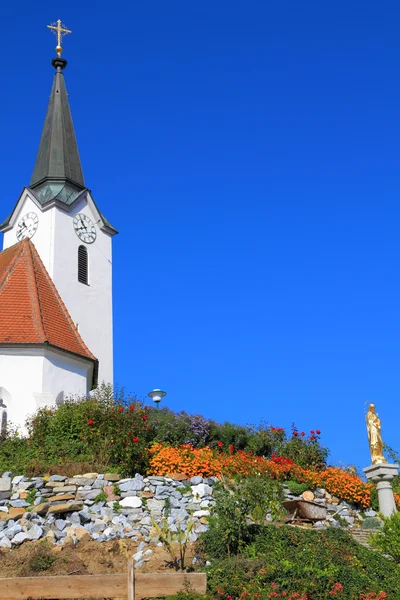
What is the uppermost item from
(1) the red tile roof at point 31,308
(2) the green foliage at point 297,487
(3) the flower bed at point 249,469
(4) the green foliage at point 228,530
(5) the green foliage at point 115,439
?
(1) the red tile roof at point 31,308

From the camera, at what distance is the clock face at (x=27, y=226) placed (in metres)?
33.3

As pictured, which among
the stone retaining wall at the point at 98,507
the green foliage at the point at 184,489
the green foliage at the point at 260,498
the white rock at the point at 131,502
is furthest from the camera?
the green foliage at the point at 184,489

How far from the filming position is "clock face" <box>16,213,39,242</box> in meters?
33.3

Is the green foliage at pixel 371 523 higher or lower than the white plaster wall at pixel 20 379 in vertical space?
lower

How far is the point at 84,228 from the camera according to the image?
34312mm

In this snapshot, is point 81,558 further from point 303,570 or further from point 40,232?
point 40,232

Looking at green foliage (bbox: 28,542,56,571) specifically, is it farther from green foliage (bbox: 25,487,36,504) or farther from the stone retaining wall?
green foliage (bbox: 25,487,36,504)

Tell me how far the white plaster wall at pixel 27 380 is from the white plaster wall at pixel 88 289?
6.68 m

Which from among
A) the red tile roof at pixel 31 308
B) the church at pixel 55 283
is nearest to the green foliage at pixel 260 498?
the church at pixel 55 283

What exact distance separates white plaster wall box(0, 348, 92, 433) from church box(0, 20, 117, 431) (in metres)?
0.03

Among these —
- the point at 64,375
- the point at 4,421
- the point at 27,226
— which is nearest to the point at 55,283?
the point at 27,226

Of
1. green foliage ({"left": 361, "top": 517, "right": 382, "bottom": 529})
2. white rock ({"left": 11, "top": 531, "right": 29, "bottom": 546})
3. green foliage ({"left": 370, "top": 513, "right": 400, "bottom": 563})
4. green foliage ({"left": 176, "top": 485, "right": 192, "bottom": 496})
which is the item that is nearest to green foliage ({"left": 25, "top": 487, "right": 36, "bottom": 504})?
white rock ({"left": 11, "top": 531, "right": 29, "bottom": 546})

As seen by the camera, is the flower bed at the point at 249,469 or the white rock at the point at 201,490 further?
the flower bed at the point at 249,469

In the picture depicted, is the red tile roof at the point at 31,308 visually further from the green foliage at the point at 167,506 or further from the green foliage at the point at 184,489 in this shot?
the green foliage at the point at 167,506
